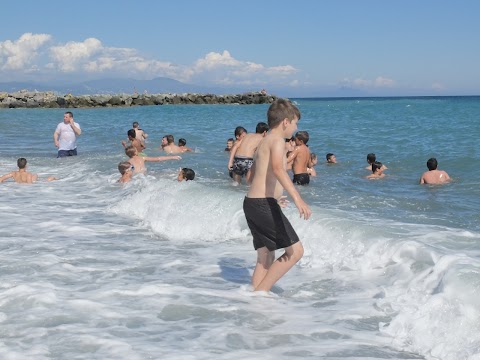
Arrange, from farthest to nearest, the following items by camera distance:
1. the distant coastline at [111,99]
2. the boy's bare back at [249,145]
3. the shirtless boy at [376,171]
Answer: the distant coastline at [111,99] → the shirtless boy at [376,171] → the boy's bare back at [249,145]

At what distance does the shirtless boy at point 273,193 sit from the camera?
195 inches

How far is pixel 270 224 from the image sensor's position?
16.6 feet

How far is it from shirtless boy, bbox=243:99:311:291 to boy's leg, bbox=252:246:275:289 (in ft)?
0.10

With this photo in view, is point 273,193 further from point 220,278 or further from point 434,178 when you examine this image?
point 434,178

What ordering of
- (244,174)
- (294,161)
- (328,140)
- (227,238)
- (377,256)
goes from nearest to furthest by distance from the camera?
1. (377,256)
2. (227,238)
3. (244,174)
4. (294,161)
5. (328,140)

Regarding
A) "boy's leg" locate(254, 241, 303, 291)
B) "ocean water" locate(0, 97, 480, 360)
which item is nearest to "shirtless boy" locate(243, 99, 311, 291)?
"boy's leg" locate(254, 241, 303, 291)

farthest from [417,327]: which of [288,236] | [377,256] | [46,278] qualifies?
[46,278]

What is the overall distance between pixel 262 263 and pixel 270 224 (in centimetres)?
47

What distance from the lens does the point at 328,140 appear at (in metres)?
26.2

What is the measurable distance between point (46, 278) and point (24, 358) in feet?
6.30

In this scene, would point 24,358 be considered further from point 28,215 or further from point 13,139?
point 13,139

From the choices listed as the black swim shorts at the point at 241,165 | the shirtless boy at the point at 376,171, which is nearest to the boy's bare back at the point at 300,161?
the black swim shorts at the point at 241,165

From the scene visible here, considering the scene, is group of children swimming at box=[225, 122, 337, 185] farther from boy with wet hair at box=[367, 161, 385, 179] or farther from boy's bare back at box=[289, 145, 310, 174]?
boy with wet hair at box=[367, 161, 385, 179]

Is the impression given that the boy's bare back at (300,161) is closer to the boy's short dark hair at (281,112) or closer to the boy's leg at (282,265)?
the boy's leg at (282,265)
